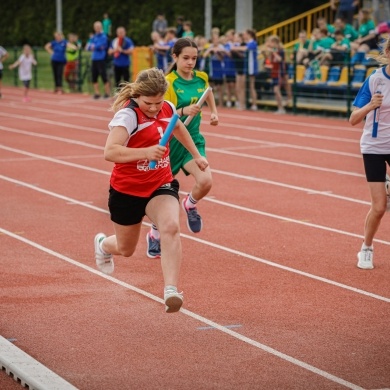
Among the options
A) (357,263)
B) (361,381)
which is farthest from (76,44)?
(361,381)

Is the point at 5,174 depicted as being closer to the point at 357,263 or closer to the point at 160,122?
the point at 357,263

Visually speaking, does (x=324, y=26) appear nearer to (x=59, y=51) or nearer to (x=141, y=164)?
(x=59, y=51)

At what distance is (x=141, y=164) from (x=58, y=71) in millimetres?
28099

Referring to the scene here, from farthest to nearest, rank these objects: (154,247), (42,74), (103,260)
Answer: (42,74), (154,247), (103,260)

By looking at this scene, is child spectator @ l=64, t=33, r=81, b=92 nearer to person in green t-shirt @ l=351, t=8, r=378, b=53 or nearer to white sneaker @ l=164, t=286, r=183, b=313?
person in green t-shirt @ l=351, t=8, r=378, b=53

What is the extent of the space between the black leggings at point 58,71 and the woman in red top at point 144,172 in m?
27.3

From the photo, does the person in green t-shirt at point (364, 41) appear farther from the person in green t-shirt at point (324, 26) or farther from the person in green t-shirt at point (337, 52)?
the person in green t-shirt at point (324, 26)

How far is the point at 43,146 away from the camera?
19.8m

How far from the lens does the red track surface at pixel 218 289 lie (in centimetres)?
636

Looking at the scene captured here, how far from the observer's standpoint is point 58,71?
34812mm

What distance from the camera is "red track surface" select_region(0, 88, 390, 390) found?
20.9 feet

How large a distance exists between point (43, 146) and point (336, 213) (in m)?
8.86

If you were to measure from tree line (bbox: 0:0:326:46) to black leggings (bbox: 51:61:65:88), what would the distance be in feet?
48.7

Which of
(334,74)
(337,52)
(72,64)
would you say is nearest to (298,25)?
(72,64)
